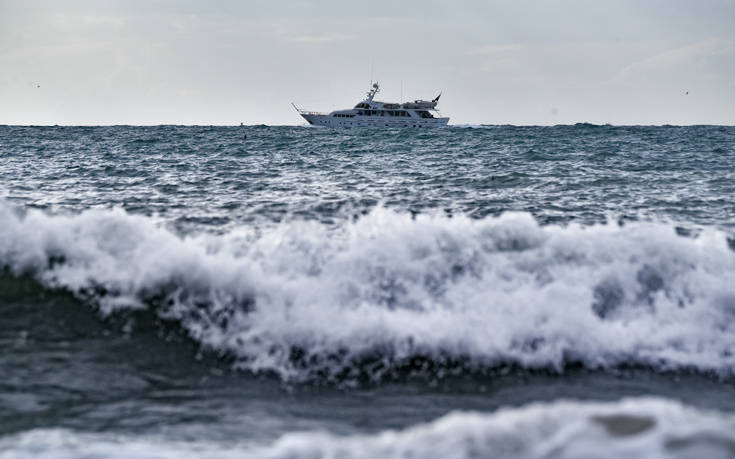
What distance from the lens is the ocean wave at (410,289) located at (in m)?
4.92

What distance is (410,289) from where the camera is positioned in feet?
19.3

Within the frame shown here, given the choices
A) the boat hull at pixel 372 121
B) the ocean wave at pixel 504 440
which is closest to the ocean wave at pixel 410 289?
the ocean wave at pixel 504 440

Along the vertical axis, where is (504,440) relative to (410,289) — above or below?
below

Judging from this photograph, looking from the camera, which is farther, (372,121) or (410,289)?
(372,121)

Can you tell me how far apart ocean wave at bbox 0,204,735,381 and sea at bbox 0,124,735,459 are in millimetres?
21

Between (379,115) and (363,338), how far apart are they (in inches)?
2796

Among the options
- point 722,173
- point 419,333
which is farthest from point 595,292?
point 722,173

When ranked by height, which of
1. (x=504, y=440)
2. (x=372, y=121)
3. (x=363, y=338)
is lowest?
(x=363, y=338)

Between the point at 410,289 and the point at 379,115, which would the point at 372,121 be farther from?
the point at 410,289

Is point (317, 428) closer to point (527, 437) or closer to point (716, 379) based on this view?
point (527, 437)

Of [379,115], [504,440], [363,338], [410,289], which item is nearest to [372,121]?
[379,115]

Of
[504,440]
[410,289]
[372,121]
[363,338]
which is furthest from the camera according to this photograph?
[372,121]

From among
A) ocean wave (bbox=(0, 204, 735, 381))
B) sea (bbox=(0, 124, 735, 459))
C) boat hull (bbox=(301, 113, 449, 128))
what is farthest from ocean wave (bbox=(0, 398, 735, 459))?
boat hull (bbox=(301, 113, 449, 128))

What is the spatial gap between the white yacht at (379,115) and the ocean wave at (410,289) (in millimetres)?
67394
